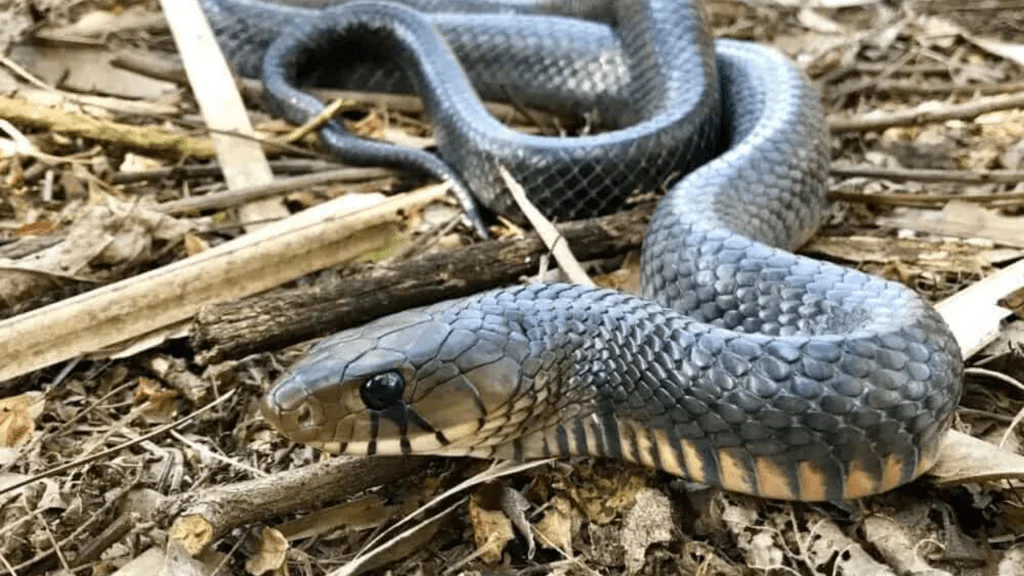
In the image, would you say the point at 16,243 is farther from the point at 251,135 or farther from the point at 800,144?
the point at 800,144

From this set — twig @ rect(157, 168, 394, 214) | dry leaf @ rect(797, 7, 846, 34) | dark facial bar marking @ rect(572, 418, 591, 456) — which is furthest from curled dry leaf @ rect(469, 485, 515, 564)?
dry leaf @ rect(797, 7, 846, 34)

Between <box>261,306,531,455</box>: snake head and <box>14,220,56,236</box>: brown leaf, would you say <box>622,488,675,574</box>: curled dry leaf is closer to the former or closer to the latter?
<box>261,306,531,455</box>: snake head

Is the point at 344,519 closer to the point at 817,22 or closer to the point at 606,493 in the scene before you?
the point at 606,493

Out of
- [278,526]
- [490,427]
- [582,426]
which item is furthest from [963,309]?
[278,526]

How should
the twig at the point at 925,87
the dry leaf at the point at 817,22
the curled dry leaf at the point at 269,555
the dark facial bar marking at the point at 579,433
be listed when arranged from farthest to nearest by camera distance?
the dry leaf at the point at 817,22, the twig at the point at 925,87, the dark facial bar marking at the point at 579,433, the curled dry leaf at the point at 269,555

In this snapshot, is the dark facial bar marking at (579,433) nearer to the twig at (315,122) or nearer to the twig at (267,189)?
the twig at (267,189)

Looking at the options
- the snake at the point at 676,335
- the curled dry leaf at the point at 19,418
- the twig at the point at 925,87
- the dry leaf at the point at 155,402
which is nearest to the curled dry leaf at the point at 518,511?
the snake at the point at 676,335

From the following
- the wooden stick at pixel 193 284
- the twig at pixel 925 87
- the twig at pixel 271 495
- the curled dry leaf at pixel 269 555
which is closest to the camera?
the twig at pixel 271 495
